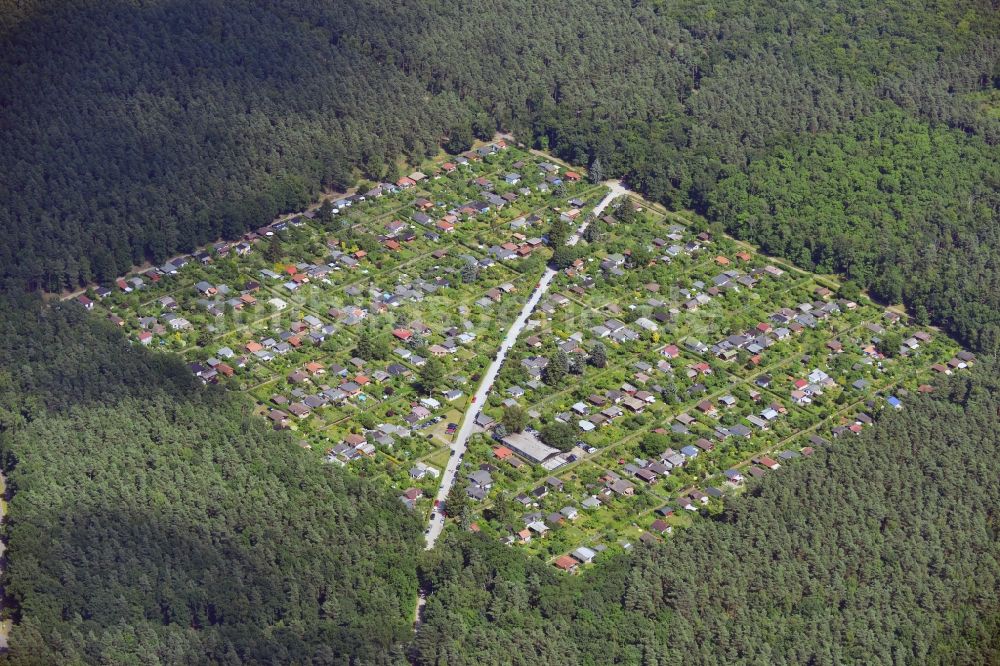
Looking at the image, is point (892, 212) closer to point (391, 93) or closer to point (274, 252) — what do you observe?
point (391, 93)

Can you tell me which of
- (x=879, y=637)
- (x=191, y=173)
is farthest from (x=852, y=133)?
(x=879, y=637)

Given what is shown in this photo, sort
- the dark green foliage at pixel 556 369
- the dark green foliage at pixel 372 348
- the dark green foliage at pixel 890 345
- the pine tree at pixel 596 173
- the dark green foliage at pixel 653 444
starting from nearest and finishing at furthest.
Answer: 1. the dark green foliage at pixel 653 444
2. the dark green foliage at pixel 556 369
3. the dark green foliage at pixel 372 348
4. the dark green foliage at pixel 890 345
5. the pine tree at pixel 596 173

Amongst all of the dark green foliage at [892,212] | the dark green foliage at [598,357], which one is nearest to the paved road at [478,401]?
the dark green foliage at [598,357]

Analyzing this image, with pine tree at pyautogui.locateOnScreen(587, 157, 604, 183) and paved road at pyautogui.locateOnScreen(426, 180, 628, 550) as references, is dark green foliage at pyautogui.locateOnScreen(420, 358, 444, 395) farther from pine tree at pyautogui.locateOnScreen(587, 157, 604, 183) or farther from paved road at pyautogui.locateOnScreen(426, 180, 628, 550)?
pine tree at pyautogui.locateOnScreen(587, 157, 604, 183)

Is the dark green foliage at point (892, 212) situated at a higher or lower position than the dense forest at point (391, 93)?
lower

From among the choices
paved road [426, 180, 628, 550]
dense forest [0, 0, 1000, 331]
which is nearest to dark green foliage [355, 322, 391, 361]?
paved road [426, 180, 628, 550]

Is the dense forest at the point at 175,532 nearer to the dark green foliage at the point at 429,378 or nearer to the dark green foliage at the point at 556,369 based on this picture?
the dark green foliage at the point at 429,378

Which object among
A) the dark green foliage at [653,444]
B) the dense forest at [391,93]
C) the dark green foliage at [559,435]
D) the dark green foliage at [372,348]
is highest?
the dense forest at [391,93]
